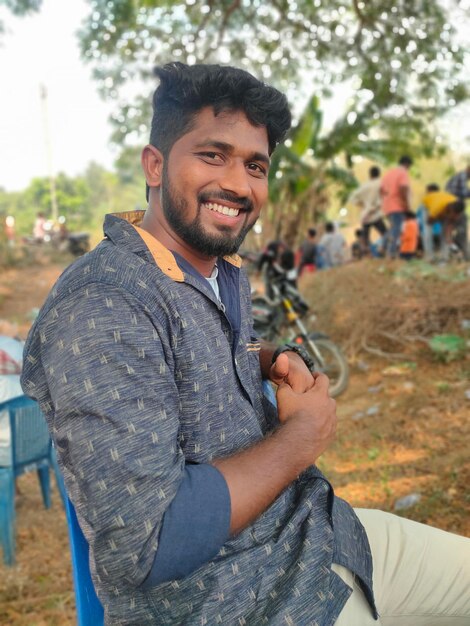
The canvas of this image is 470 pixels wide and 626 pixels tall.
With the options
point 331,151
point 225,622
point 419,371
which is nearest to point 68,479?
point 225,622

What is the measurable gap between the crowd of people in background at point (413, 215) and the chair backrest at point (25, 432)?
20.0 feet

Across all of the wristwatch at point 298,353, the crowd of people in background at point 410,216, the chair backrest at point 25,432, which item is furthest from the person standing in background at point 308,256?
the wristwatch at point 298,353

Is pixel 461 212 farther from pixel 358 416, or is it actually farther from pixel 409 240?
pixel 358 416

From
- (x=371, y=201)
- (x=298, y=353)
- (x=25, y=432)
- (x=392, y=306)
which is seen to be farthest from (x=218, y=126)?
(x=371, y=201)

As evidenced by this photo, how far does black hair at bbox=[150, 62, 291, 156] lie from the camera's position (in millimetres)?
1366

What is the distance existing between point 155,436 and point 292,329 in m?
4.68

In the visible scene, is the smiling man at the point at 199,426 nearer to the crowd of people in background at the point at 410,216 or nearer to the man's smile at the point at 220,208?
the man's smile at the point at 220,208

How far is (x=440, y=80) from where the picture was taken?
8.24 m

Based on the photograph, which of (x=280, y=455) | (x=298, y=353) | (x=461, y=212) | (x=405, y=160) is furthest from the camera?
(x=461, y=212)

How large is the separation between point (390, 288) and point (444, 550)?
4.98 meters

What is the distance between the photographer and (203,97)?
4.58 feet

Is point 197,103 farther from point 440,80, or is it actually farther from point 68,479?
point 440,80

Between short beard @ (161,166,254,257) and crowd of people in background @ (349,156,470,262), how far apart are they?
7027 mm

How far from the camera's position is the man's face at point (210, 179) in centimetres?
141
